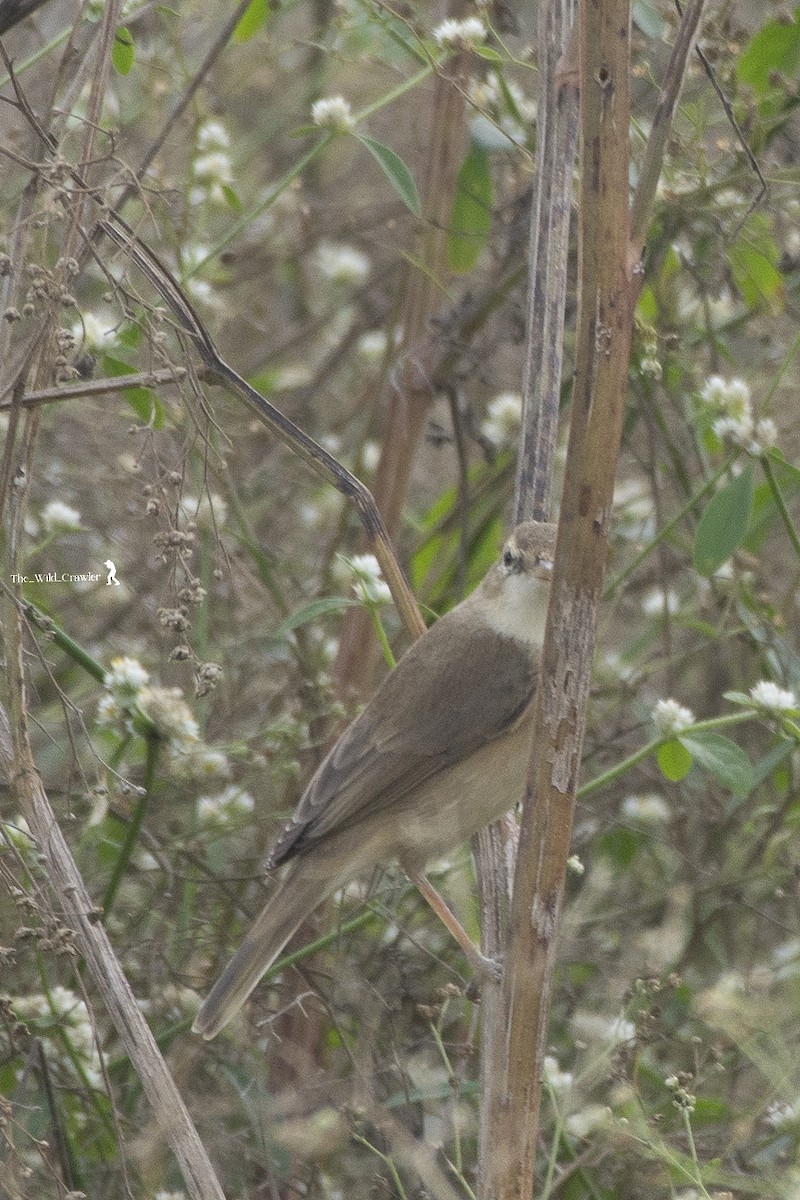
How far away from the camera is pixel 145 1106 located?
3.21 meters

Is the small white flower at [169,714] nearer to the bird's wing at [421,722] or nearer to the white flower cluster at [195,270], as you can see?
the bird's wing at [421,722]

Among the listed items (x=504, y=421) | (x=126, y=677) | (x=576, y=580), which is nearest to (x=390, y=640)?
(x=504, y=421)

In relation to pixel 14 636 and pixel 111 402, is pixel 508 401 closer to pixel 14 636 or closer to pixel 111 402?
pixel 111 402

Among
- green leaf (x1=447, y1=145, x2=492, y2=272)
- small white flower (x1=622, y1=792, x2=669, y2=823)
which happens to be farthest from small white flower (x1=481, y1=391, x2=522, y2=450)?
small white flower (x1=622, y1=792, x2=669, y2=823)

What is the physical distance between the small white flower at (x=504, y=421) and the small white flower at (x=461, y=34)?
1207mm

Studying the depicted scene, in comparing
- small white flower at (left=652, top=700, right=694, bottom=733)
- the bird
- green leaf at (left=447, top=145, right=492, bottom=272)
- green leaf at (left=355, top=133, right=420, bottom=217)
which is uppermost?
green leaf at (left=447, top=145, right=492, bottom=272)

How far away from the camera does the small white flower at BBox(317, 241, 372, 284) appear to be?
222 inches

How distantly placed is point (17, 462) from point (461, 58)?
2.31m

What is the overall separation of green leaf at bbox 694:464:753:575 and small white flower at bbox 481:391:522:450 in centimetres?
116

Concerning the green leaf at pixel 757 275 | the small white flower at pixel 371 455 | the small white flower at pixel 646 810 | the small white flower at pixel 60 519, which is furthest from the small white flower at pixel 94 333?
the small white flower at pixel 646 810

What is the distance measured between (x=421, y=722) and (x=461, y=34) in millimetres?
1601

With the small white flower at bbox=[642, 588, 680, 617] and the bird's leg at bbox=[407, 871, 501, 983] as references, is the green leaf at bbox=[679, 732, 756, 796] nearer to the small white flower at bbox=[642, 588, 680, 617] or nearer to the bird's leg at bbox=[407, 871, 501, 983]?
the bird's leg at bbox=[407, 871, 501, 983]

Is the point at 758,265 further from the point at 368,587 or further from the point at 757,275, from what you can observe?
the point at 368,587

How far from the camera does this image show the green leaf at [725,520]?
3414 mm
